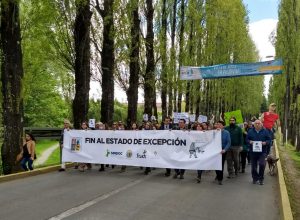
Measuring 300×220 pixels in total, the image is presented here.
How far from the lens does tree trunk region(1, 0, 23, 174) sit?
1421 cm

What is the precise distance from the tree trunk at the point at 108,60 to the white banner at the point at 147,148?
4.62 metres

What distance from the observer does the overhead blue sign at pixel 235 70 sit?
858 inches

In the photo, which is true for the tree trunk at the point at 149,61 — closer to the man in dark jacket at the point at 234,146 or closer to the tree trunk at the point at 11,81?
the tree trunk at the point at 11,81

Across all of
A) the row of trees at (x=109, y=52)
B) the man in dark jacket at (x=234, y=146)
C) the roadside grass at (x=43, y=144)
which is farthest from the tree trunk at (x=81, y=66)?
Answer: the roadside grass at (x=43, y=144)

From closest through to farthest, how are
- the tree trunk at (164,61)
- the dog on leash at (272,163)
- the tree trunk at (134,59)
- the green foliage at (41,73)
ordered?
the dog on leash at (272,163) → the green foliage at (41,73) → the tree trunk at (134,59) → the tree trunk at (164,61)

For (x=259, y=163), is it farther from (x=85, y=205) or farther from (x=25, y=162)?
(x=25, y=162)

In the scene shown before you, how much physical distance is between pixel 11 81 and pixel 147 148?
16.3 ft

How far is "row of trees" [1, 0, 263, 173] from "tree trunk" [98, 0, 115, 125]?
1.7 inches

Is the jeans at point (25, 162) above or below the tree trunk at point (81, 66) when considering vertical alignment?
below

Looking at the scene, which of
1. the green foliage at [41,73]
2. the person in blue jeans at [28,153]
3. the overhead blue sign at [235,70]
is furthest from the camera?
the overhead blue sign at [235,70]

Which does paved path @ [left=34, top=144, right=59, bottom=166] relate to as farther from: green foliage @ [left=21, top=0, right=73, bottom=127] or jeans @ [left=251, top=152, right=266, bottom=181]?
jeans @ [left=251, top=152, right=266, bottom=181]

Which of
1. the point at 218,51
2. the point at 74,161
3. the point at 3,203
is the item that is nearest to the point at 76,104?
the point at 74,161

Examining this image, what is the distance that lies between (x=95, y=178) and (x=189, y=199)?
3.85 meters

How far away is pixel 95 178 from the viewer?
12.6 m
